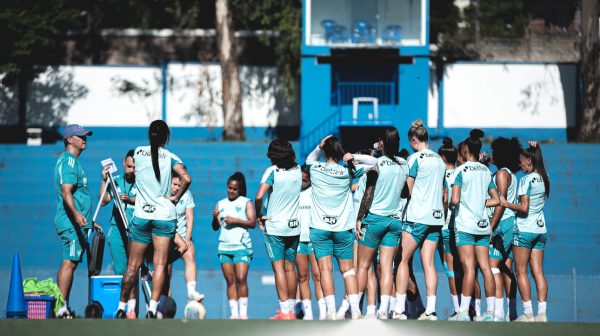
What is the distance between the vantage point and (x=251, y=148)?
67.0ft

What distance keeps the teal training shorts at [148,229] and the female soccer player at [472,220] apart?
279cm

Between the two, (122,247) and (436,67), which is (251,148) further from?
(122,247)

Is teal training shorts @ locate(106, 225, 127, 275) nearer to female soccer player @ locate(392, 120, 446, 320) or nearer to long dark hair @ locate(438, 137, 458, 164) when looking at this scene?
female soccer player @ locate(392, 120, 446, 320)

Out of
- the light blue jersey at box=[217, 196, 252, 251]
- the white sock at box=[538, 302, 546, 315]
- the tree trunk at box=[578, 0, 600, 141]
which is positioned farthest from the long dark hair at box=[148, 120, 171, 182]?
the tree trunk at box=[578, 0, 600, 141]

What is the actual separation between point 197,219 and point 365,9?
7377mm

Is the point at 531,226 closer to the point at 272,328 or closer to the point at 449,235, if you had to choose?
the point at 449,235

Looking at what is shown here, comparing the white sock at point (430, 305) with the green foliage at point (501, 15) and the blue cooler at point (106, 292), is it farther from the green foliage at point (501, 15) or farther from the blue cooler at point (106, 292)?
the green foliage at point (501, 15)

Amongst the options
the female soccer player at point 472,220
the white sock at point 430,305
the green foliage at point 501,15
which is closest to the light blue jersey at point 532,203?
the female soccer player at point 472,220

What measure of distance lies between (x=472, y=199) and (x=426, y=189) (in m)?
0.62

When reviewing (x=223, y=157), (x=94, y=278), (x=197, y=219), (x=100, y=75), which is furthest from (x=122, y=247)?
(x=100, y=75)

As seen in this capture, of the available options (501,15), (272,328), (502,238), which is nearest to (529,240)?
(502,238)

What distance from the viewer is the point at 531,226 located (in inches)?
412

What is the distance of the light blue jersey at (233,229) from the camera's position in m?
10.8

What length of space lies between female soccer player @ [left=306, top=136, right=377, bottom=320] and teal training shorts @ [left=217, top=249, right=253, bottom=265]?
1574 millimetres
